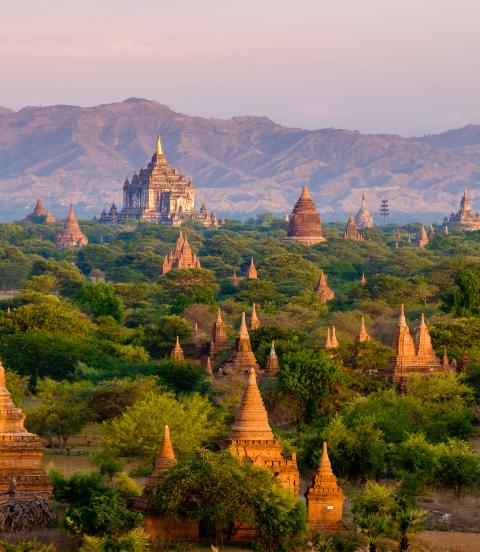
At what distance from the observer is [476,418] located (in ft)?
169

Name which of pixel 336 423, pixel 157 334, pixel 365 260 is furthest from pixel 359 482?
pixel 365 260

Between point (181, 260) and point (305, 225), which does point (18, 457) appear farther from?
point (305, 225)

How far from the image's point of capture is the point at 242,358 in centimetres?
6028

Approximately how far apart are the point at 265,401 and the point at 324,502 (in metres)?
16.0

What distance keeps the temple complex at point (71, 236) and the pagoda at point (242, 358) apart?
128 m

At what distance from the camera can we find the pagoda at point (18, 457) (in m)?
37.4

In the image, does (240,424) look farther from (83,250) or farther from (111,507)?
(83,250)

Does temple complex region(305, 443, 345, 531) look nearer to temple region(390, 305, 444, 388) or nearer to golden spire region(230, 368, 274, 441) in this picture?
golden spire region(230, 368, 274, 441)

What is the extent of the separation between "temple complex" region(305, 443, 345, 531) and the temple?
21.6 m

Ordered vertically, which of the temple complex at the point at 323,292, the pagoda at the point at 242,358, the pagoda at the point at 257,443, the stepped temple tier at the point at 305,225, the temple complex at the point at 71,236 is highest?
the pagoda at the point at 257,443

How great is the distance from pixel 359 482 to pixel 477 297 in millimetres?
44305

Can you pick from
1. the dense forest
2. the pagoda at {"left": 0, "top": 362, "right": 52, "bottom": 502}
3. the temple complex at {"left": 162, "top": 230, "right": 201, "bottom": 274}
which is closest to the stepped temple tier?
the temple complex at {"left": 162, "top": 230, "right": 201, "bottom": 274}

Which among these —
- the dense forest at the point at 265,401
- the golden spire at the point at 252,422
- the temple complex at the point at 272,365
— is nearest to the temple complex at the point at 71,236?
the dense forest at the point at 265,401

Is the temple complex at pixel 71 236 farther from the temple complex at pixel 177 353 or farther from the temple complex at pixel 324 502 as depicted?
the temple complex at pixel 324 502
